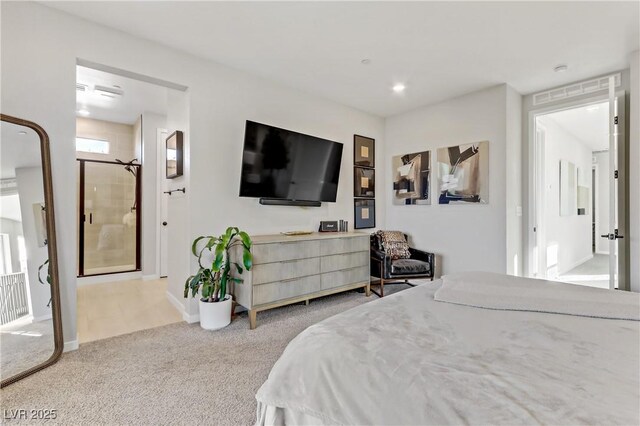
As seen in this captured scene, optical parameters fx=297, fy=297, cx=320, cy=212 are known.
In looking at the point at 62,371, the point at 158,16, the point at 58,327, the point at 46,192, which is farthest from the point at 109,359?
the point at 158,16

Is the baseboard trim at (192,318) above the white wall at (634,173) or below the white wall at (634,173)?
below

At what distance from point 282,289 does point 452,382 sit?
7.77ft

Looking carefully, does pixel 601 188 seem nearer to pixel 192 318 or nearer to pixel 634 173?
pixel 634 173

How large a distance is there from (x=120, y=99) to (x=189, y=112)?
6.38 ft

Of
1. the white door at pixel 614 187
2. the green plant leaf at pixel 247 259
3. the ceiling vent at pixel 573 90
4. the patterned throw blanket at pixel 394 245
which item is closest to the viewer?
the green plant leaf at pixel 247 259

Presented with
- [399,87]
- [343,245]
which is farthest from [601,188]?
[343,245]

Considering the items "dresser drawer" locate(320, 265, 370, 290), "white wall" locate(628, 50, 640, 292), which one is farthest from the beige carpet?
"white wall" locate(628, 50, 640, 292)

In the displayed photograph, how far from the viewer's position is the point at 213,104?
10.4 ft

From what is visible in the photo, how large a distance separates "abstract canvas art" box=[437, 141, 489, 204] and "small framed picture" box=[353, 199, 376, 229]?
1.04 meters

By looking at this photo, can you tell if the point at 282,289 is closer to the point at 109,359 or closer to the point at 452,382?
the point at 109,359

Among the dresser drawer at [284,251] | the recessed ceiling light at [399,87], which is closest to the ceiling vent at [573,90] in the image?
the recessed ceiling light at [399,87]

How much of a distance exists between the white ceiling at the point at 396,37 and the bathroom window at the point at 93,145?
3092 mm

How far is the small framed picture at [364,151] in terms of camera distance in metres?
4.61

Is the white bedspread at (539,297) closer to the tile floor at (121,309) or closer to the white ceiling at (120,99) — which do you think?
the tile floor at (121,309)
